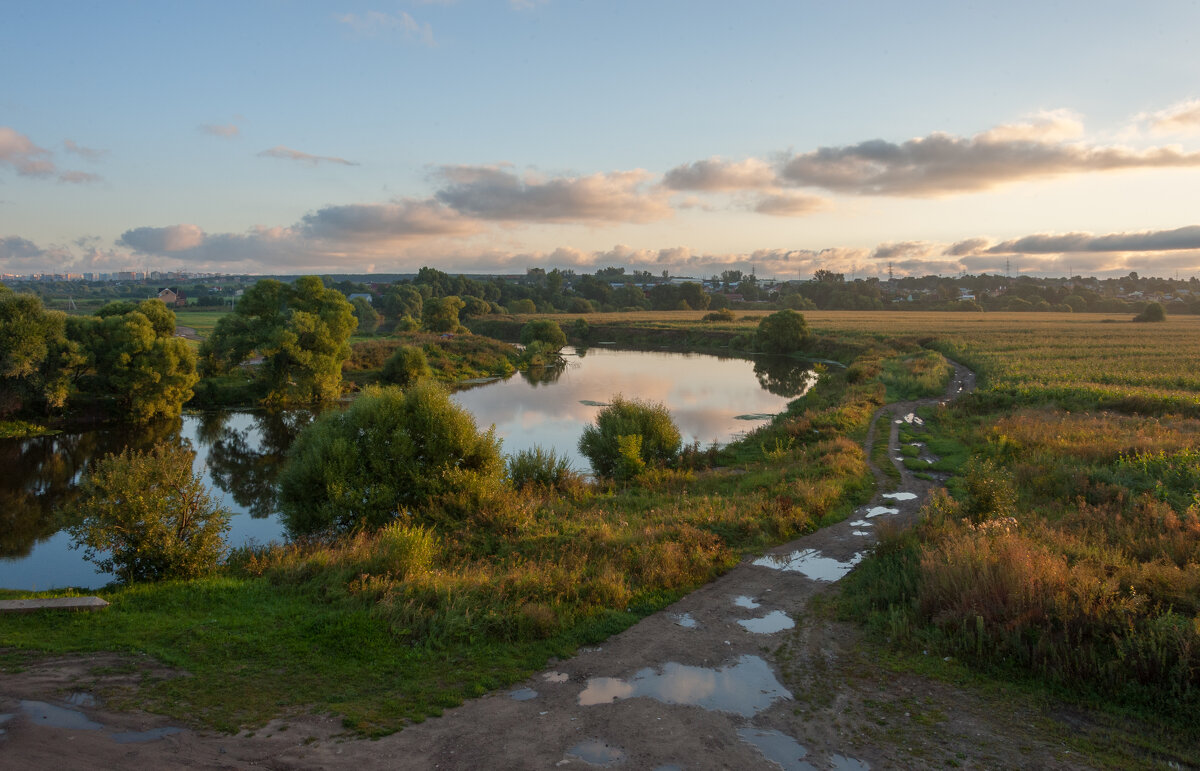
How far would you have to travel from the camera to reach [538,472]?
72.7ft

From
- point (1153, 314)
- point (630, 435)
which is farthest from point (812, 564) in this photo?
point (1153, 314)

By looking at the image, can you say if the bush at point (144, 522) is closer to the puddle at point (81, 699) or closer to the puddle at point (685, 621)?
the puddle at point (81, 699)

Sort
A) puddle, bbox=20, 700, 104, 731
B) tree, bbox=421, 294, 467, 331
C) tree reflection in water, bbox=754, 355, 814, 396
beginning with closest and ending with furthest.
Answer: puddle, bbox=20, 700, 104, 731 < tree reflection in water, bbox=754, 355, 814, 396 < tree, bbox=421, 294, 467, 331

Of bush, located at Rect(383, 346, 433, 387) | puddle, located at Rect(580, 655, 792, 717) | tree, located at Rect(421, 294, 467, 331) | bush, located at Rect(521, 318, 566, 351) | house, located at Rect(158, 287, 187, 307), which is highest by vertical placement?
house, located at Rect(158, 287, 187, 307)

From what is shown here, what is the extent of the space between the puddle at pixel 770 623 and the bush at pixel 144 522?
10274 millimetres

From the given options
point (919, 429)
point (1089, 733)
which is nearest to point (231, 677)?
point (1089, 733)

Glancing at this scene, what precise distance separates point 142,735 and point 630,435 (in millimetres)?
18194

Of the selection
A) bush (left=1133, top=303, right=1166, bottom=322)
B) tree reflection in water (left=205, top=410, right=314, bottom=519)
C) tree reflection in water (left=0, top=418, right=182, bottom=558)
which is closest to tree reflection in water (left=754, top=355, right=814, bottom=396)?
tree reflection in water (left=205, top=410, right=314, bottom=519)

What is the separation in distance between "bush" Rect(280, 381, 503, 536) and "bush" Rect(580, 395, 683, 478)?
18.8 feet

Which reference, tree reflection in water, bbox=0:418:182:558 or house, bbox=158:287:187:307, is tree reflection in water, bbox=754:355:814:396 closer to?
tree reflection in water, bbox=0:418:182:558

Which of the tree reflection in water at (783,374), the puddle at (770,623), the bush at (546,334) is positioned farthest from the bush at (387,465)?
the bush at (546,334)

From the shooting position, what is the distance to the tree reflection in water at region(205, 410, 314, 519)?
→ 2452 cm

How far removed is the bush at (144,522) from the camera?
1213 centimetres

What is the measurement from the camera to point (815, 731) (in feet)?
24.0
